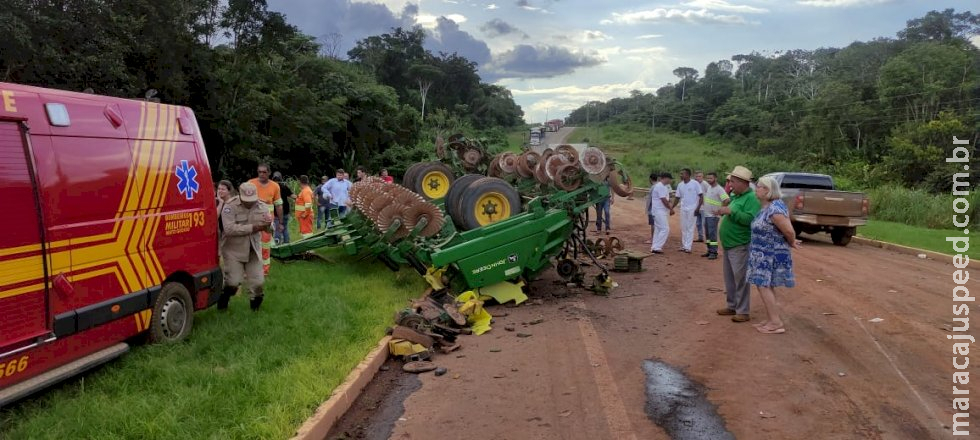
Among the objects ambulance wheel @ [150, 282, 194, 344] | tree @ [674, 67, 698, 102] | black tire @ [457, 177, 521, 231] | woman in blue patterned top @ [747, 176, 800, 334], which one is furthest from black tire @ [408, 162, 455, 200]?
tree @ [674, 67, 698, 102]

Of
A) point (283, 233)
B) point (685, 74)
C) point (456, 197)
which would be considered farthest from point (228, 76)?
point (685, 74)

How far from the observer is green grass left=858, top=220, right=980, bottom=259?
13.8 meters

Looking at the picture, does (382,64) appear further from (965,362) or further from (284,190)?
(965,362)

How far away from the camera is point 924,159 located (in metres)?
32.5

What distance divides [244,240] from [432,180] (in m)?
8.22

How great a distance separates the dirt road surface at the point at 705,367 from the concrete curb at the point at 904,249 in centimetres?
354

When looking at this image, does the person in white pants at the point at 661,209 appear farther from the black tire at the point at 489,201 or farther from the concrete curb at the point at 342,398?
the concrete curb at the point at 342,398

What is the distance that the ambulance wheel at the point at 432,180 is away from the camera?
15.0 meters

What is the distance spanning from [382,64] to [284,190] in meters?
55.8

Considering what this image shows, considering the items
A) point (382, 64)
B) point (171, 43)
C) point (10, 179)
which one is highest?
point (382, 64)

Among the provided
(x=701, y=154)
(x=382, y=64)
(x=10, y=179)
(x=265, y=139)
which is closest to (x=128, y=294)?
(x=10, y=179)

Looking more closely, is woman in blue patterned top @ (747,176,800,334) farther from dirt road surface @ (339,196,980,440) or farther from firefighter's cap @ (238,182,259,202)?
firefighter's cap @ (238,182,259,202)

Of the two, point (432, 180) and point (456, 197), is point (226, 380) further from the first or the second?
point (432, 180)

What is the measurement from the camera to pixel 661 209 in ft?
41.7
